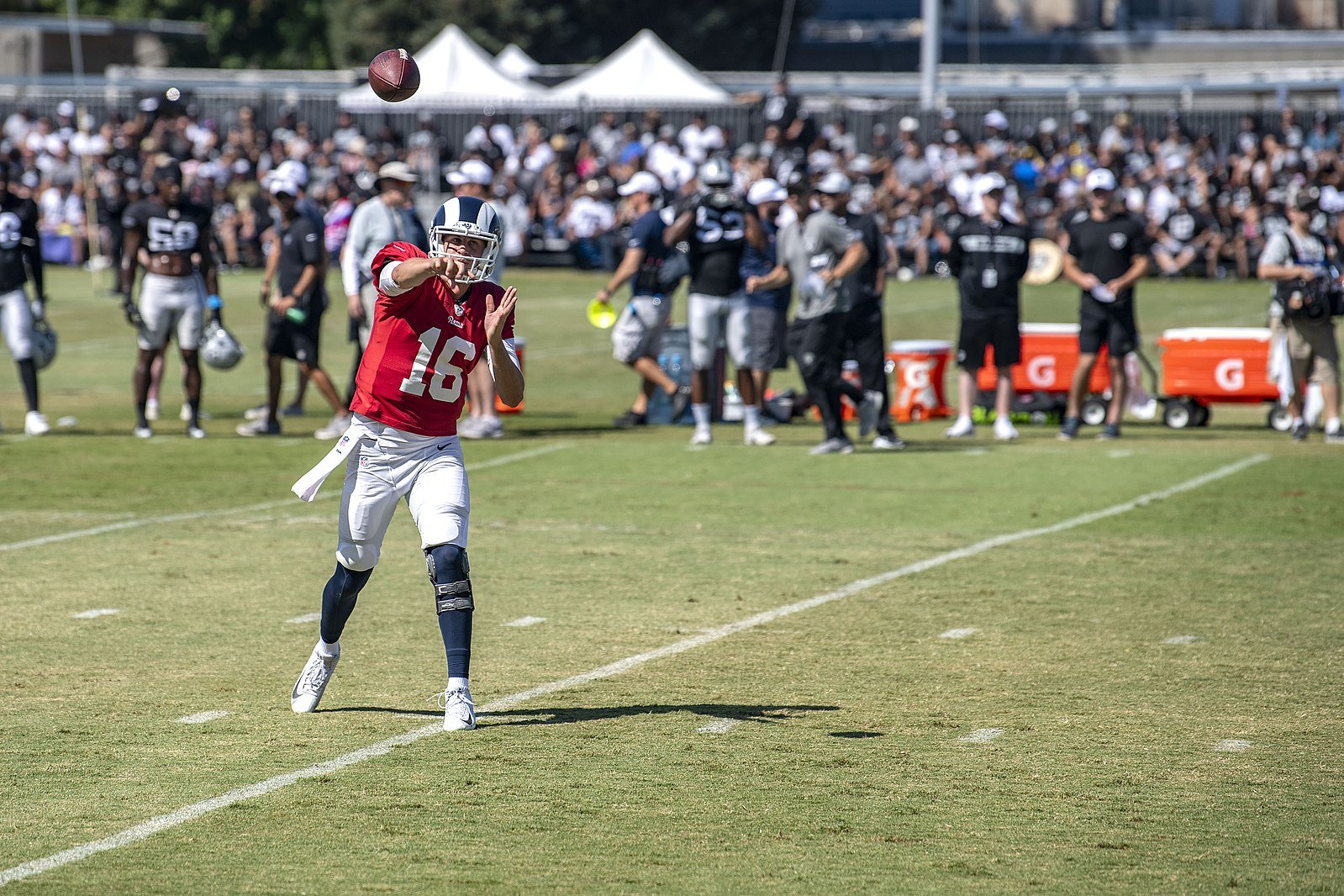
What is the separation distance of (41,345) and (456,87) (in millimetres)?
24591

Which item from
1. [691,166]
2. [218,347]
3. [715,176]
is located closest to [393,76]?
[715,176]

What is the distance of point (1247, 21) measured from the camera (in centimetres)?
6675

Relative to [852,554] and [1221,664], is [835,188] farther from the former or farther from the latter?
[1221,664]

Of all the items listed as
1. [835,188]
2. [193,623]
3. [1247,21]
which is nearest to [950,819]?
[193,623]

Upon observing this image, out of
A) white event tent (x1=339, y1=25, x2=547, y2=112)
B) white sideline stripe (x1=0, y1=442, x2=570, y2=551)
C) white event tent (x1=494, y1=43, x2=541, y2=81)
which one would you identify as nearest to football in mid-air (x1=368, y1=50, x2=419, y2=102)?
white sideline stripe (x1=0, y1=442, x2=570, y2=551)

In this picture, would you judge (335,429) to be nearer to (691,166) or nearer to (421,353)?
(421,353)

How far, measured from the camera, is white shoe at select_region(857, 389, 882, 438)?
14.9 metres

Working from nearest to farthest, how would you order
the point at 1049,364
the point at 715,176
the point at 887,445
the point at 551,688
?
the point at 551,688 < the point at 715,176 < the point at 887,445 < the point at 1049,364

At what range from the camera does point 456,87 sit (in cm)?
3931

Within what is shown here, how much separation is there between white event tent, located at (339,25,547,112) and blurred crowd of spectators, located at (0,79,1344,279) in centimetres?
52

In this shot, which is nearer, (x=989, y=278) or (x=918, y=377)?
(x=989, y=278)

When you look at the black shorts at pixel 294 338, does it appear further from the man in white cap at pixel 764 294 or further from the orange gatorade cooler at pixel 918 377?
the orange gatorade cooler at pixel 918 377

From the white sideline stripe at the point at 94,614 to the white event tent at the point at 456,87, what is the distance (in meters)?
30.7

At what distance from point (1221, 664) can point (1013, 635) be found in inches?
39.2
